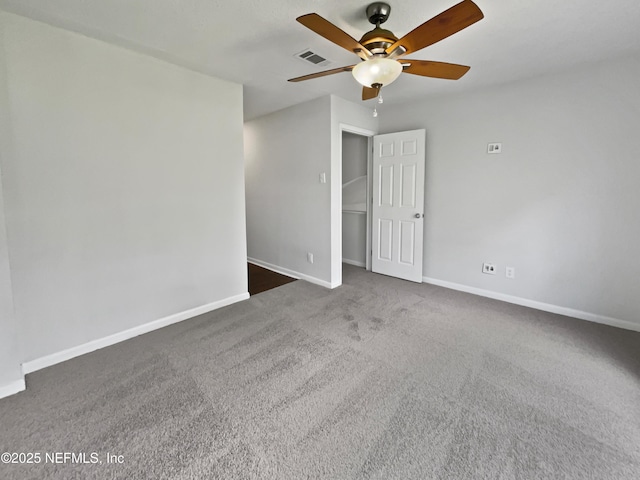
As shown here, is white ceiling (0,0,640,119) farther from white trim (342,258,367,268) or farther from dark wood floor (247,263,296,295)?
white trim (342,258,367,268)

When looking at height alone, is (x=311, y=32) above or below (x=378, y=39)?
above

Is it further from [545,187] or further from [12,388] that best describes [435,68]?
[12,388]

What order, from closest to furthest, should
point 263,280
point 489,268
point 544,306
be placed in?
point 544,306
point 489,268
point 263,280

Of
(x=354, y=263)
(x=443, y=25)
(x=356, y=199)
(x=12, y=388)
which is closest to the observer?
(x=443, y=25)

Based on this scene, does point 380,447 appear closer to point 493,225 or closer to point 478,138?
point 493,225

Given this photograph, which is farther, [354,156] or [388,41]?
[354,156]

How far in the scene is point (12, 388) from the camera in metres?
1.93

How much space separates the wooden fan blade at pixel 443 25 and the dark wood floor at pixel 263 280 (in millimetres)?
2980

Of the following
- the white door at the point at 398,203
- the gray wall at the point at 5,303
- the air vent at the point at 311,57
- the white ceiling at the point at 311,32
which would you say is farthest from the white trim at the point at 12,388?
the white door at the point at 398,203

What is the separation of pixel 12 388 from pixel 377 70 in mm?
3081

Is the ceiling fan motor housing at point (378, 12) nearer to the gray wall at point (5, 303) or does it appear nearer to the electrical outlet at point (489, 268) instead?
the gray wall at point (5, 303)

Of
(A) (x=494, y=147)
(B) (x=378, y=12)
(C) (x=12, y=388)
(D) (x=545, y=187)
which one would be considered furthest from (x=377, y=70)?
(C) (x=12, y=388)

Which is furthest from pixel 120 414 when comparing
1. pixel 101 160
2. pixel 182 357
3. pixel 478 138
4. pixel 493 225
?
pixel 478 138

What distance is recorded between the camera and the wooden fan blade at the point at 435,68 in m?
1.97
